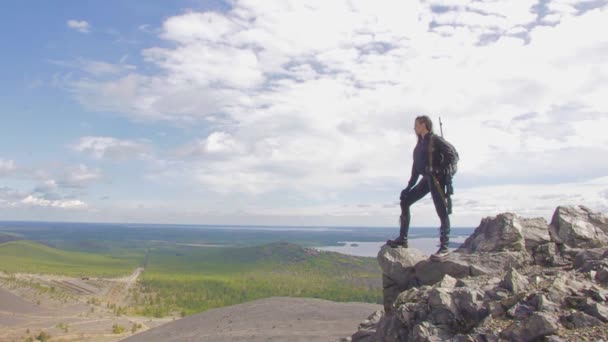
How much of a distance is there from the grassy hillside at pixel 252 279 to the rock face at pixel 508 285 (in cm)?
7442

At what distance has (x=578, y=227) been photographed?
458 inches

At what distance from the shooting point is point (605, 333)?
6766 millimetres

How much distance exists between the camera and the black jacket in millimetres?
10852

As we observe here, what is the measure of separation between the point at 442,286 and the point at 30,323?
6964 centimetres

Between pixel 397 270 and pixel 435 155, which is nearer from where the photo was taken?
pixel 435 155

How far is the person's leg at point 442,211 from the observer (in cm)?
1103

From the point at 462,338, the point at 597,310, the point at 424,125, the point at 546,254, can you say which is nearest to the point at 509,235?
the point at 546,254

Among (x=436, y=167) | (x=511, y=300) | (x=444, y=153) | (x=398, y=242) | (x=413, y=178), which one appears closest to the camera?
(x=511, y=300)

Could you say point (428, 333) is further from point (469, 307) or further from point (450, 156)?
point (450, 156)

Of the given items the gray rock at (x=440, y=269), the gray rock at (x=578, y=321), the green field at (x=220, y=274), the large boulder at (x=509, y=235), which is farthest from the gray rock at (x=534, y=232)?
the green field at (x=220, y=274)

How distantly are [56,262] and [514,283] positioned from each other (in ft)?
604

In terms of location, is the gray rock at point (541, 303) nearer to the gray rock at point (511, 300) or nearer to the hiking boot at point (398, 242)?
the gray rock at point (511, 300)

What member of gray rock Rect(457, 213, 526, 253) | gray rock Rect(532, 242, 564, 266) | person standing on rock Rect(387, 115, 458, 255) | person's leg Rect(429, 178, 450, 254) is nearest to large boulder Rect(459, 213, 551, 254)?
gray rock Rect(457, 213, 526, 253)

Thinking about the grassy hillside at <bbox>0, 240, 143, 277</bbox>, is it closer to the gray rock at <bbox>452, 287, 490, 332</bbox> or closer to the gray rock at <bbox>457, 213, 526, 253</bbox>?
the gray rock at <bbox>457, 213, 526, 253</bbox>
